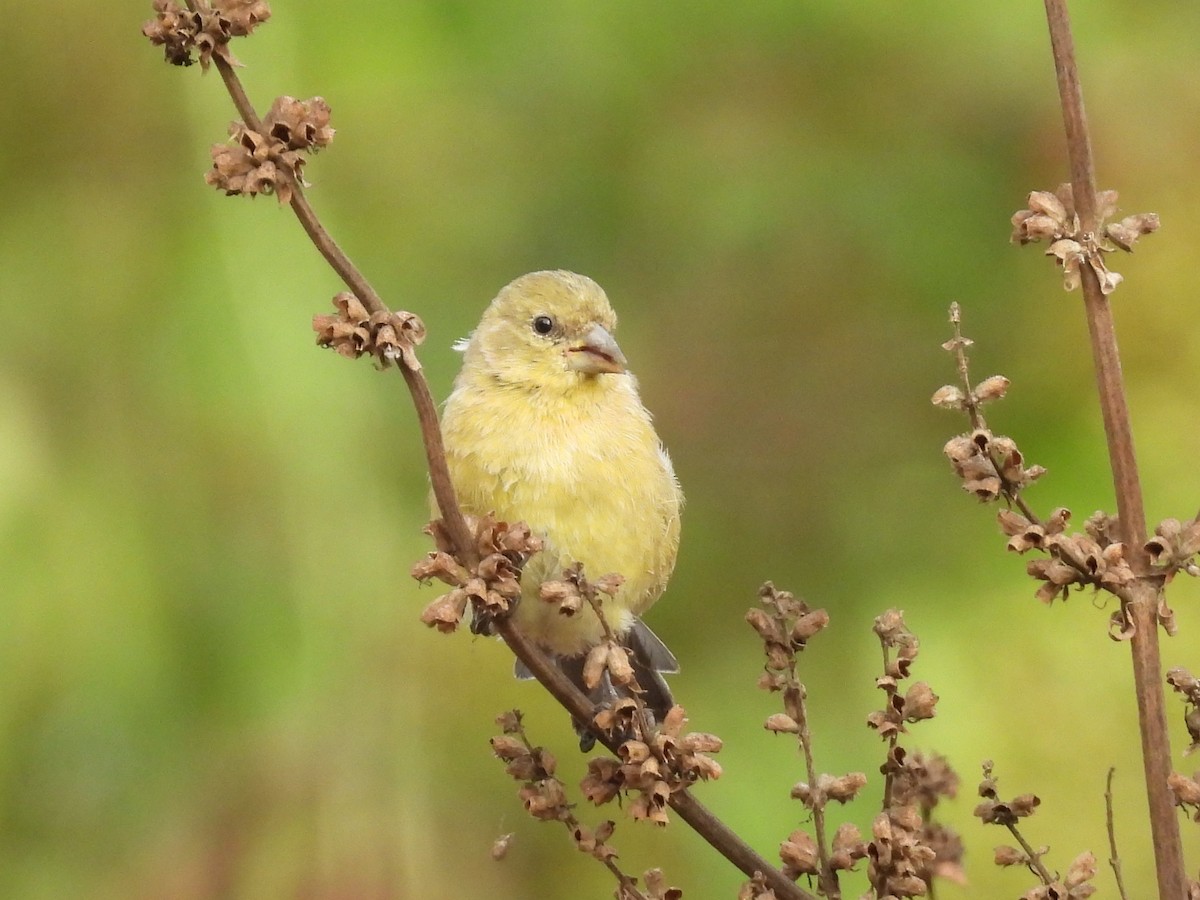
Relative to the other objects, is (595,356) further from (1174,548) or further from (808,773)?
(1174,548)

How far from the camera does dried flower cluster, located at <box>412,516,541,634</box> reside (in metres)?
1.84

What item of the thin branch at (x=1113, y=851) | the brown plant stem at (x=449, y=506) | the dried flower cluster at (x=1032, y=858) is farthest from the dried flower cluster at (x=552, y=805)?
the thin branch at (x=1113, y=851)

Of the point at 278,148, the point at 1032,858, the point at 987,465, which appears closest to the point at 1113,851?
the point at 1032,858

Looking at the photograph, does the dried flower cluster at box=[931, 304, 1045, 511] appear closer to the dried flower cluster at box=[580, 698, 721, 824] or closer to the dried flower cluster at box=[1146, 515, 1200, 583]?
the dried flower cluster at box=[1146, 515, 1200, 583]

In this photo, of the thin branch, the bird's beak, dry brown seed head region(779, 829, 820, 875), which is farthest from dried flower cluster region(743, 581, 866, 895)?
the bird's beak

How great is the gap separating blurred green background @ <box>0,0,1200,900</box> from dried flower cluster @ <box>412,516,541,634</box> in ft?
5.39

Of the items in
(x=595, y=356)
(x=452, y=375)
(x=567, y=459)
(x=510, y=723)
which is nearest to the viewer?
(x=510, y=723)

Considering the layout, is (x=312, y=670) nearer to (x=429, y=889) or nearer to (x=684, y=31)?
(x=429, y=889)

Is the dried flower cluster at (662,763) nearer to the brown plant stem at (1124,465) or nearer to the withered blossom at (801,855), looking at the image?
the withered blossom at (801,855)

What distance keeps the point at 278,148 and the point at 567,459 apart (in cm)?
138

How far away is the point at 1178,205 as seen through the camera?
3863 mm

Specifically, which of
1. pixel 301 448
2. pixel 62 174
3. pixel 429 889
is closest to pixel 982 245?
pixel 301 448

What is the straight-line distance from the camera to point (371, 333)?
1711 millimetres

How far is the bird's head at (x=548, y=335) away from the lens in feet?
10.4
